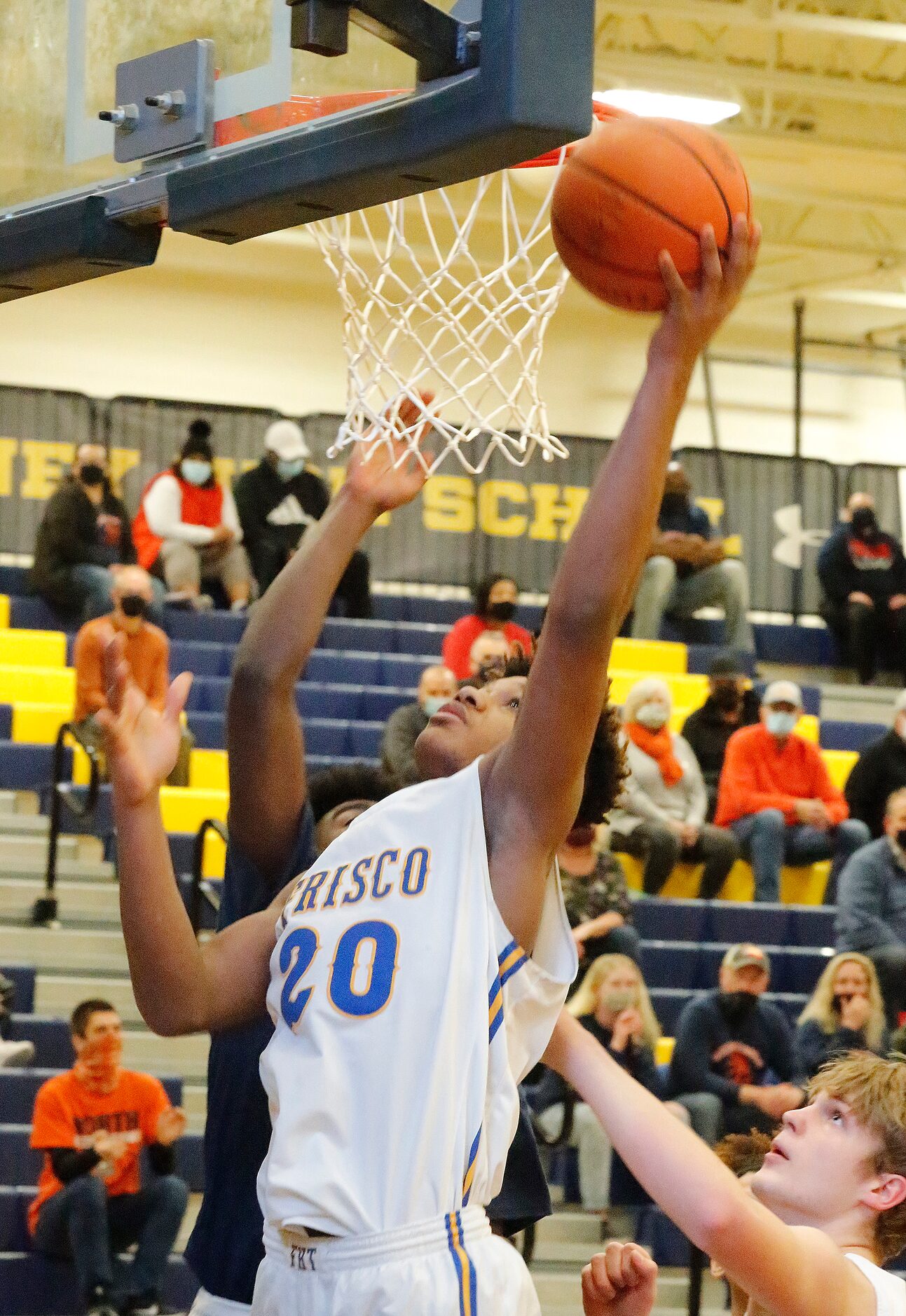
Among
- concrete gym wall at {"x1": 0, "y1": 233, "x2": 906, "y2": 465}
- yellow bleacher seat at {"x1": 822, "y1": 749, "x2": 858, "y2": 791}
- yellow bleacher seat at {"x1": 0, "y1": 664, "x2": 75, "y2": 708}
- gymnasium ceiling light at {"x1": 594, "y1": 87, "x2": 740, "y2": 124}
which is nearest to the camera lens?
yellow bleacher seat at {"x1": 0, "y1": 664, "x2": 75, "y2": 708}

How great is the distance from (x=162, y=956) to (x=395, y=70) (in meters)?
1.20

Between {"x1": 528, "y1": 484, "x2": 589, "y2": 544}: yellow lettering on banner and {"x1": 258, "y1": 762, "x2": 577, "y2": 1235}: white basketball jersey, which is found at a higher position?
{"x1": 528, "y1": 484, "x2": 589, "y2": 544}: yellow lettering on banner

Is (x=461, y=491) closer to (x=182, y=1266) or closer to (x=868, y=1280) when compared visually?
(x=182, y=1266)

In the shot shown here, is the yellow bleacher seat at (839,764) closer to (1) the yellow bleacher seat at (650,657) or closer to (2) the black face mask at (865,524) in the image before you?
(1) the yellow bleacher seat at (650,657)

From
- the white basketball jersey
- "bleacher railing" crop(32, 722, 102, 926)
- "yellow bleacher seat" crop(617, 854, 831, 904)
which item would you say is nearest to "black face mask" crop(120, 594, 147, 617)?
"bleacher railing" crop(32, 722, 102, 926)

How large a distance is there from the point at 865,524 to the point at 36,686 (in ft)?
17.6

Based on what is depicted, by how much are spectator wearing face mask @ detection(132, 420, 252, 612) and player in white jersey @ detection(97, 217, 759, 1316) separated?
815cm

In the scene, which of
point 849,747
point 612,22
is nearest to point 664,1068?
point 849,747

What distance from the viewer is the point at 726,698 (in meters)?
9.62

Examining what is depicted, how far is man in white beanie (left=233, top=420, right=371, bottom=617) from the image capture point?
426 inches

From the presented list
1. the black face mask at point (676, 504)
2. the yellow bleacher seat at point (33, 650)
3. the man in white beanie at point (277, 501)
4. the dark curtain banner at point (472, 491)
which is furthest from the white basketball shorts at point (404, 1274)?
the dark curtain banner at point (472, 491)

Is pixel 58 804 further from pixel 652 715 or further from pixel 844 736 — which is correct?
pixel 844 736

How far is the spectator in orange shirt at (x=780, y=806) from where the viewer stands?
898cm

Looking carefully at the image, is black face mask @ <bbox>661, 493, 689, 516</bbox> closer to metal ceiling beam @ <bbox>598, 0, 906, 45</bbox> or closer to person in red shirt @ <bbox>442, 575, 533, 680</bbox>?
person in red shirt @ <bbox>442, 575, 533, 680</bbox>
